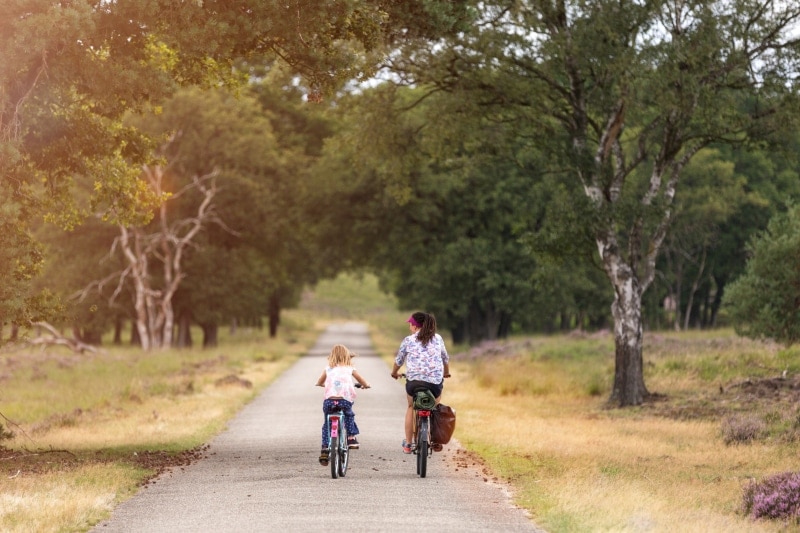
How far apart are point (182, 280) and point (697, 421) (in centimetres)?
3994

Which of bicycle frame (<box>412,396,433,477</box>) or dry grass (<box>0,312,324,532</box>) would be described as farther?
bicycle frame (<box>412,396,433,477</box>)

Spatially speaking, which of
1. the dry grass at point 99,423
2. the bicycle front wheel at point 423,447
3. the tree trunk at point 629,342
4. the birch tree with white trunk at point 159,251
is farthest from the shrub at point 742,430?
the birch tree with white trunk at point 159,251

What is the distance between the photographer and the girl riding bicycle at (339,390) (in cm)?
1354

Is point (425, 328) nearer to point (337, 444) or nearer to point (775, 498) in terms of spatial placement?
point (337, 444)

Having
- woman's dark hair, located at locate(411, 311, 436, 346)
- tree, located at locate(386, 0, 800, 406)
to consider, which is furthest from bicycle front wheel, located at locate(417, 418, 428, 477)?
tree, located at locate(386, 0, 800, 406)

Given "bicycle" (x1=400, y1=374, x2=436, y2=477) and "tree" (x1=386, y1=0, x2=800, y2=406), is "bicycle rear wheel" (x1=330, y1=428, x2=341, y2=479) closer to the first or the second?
"bicycle" (x1=400, y1=374, x2=436, y2=477)

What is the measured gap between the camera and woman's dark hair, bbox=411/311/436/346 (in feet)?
45.6

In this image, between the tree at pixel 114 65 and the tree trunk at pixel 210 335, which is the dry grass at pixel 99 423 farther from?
the tree trunk at pixel 210 335

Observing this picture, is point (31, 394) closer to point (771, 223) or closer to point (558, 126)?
point (558, 126)

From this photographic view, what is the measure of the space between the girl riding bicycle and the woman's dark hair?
909 mm

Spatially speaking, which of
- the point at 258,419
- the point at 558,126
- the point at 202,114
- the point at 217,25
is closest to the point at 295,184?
the point at 202,114

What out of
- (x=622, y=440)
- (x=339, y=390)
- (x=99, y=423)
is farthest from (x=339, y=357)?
(x=99, y=423)

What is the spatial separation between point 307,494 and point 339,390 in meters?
1.86

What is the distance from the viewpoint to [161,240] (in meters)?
54.9
